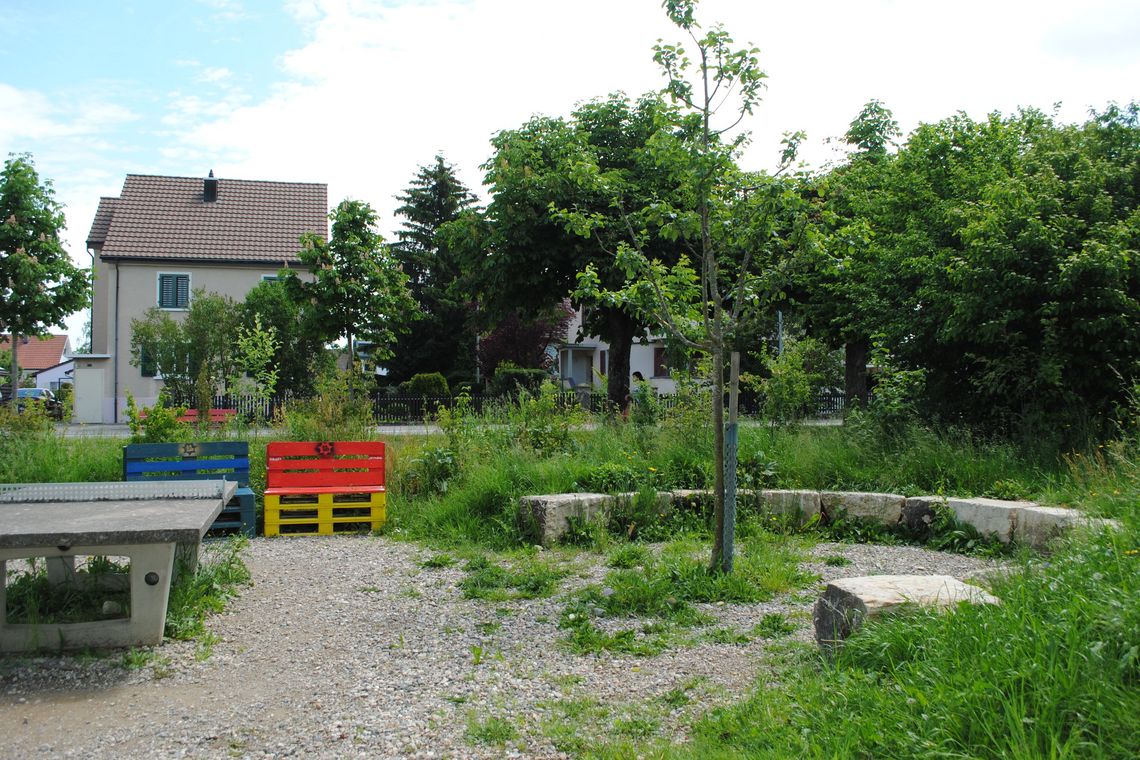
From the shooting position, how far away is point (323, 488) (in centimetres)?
890

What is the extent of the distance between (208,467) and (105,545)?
4.85 meters

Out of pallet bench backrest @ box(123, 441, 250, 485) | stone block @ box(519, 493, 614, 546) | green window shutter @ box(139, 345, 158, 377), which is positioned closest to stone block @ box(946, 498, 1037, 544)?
stone block @ box(519, 493, 614, 546)

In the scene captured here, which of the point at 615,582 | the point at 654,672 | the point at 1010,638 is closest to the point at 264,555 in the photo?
the point at 615,582

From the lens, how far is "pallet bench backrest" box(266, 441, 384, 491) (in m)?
9.09

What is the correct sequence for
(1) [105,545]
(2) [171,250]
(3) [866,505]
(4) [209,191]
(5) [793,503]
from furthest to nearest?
(4) [209,191] → (2) [171,250] → (5) [793,503] → (3) [866,505] → (1) [105,545]

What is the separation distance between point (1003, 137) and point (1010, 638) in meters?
12.6

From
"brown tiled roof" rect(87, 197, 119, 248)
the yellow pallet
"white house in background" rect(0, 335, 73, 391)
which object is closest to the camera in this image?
the yellow pallet

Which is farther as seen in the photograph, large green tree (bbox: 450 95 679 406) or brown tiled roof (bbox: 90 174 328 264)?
brown tiled roof (bbox: 90 174 328 264)

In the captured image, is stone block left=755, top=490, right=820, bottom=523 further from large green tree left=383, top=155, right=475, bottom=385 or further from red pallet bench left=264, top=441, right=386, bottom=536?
large green tree left=383, top=155, right=475, bottom=385

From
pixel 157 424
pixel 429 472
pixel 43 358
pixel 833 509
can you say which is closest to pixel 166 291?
pixel 157 424

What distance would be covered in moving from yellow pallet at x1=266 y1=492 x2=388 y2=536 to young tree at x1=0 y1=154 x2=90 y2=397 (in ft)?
48.6

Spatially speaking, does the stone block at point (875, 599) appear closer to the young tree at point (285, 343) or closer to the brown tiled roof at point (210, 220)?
the young tree at point (285, 343)

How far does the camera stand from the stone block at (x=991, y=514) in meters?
6.77

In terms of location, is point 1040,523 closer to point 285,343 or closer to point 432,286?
point 285,343
